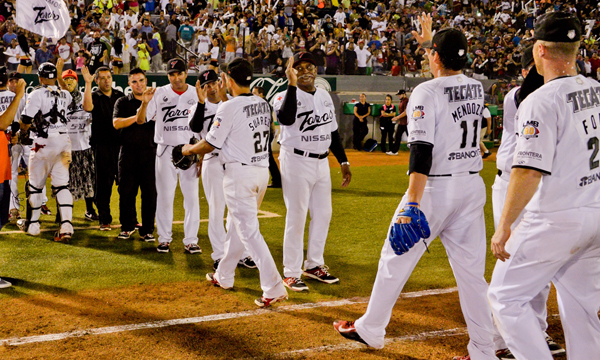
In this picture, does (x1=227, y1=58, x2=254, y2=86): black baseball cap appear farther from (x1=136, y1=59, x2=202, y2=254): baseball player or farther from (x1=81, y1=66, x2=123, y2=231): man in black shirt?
(x1=81, y1=66, x2=123, y2=231): man in black shirt

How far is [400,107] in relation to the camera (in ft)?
71.9

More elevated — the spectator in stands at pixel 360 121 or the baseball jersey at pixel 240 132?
Answer: the baseball jersey at pixel 240 132

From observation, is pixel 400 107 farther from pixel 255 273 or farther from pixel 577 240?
pixel 577 240

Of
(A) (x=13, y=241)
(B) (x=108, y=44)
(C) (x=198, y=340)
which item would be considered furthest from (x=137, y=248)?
(B) (x=108, y=44)

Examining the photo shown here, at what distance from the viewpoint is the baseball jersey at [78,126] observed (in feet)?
32.0

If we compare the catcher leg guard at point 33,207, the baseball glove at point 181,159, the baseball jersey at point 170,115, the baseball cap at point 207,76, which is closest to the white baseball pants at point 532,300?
the baseball glove at point 181,159

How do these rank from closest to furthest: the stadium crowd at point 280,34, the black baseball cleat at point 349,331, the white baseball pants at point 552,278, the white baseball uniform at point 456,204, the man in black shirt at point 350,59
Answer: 1. the white baseball pants at point 552,278
2. the white baseball uniform at point 456,204
3. the black baseball cleat at point 349,331
4. the stadium crowd at point 280,34
5. the man in black shirt at point 350,59

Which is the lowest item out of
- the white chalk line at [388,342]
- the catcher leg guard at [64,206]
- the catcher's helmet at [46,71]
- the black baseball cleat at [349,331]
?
the white chalk line at [388,342]

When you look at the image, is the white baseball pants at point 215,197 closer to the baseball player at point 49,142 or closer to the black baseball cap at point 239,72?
the black baseball cap at point 239,72

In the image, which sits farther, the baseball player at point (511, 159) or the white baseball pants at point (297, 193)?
the white baseball pants at point (297, 193)

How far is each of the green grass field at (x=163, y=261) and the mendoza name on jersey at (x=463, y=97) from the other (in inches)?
106

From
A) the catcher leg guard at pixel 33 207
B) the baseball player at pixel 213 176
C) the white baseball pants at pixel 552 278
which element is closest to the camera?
the white baseball pants at pixel 552 278

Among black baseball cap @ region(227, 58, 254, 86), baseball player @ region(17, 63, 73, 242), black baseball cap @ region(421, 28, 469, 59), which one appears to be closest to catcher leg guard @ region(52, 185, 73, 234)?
baseball player @ region(17, 63, 73, 242)

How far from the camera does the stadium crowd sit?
22.0 meters
